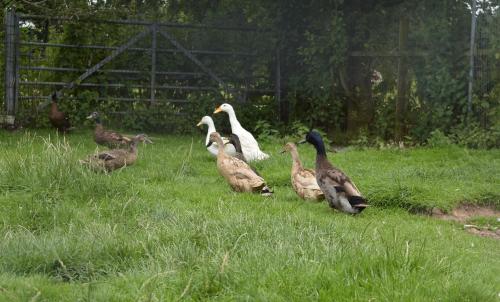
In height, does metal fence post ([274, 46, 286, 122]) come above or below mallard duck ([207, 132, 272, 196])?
above

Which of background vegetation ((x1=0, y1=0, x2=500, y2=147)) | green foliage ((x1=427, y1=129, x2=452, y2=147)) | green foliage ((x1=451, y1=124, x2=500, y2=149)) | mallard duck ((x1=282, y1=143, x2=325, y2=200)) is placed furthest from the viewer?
background vegetation ((x1=0, y1=0, x2=500, y2=147))

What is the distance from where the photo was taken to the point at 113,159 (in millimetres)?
10547

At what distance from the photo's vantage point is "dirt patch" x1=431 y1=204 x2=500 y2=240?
26.5 ft

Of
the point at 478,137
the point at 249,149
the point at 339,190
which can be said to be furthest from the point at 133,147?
the point at 478,137

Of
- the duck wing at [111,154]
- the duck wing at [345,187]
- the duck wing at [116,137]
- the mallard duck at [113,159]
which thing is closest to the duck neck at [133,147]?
the mallard duck at [113,159]

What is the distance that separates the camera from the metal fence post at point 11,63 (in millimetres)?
16663

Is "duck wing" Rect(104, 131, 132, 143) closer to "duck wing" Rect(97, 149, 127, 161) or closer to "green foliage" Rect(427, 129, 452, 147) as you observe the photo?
"duck wing" Rect(97, 149, 127, 161)

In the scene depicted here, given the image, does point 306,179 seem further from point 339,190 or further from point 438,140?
point 438,140

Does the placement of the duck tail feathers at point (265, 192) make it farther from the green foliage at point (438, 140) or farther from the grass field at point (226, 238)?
the green foliage at point (438, 140)

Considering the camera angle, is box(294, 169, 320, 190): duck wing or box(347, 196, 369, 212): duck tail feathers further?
box(294, 169, 320, 190): duck wing

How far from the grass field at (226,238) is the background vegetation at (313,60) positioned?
365 cm

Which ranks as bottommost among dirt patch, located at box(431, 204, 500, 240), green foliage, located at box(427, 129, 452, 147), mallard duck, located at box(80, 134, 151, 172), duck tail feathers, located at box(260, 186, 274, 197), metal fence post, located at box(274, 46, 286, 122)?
dirt patch, located at box(431, 204, 500, 240)

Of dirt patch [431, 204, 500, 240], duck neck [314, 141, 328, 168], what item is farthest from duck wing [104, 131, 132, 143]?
dirt patch [431, 204, 500, 240]

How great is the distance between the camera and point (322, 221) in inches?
293
